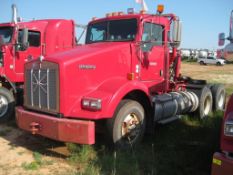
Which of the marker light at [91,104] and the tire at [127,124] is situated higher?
the marker light at [91,104]

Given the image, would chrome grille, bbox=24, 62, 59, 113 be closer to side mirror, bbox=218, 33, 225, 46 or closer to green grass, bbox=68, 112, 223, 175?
green grass, bbox=68, 112, 223, 175

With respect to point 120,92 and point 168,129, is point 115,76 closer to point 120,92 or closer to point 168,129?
point 120,92

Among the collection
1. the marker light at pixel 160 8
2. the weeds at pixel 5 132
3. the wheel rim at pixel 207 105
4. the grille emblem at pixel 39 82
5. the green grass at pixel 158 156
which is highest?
the marker light at pixel 160 8

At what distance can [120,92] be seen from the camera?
5.69 m

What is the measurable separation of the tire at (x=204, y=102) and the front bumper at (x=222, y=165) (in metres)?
5.29

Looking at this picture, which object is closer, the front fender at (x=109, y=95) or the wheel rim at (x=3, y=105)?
the front fender at (x=109, y=95)

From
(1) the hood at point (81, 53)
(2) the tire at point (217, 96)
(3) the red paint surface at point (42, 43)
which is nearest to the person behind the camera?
(1) the hood at point (81, 53)

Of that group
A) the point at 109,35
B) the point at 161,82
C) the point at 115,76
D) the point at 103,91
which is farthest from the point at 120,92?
the point at 161,82

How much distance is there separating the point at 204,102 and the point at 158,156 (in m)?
3.81

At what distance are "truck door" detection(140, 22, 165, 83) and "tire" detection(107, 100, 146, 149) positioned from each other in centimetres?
114

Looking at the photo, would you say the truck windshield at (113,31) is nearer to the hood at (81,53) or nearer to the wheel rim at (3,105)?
the hood at (81,53)

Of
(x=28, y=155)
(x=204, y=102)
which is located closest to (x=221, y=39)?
(x=204, y=102)

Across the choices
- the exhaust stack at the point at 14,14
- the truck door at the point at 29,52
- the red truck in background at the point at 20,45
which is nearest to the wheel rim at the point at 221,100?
the red truck in background at the point at 20,45

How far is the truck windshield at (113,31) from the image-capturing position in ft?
22.6
